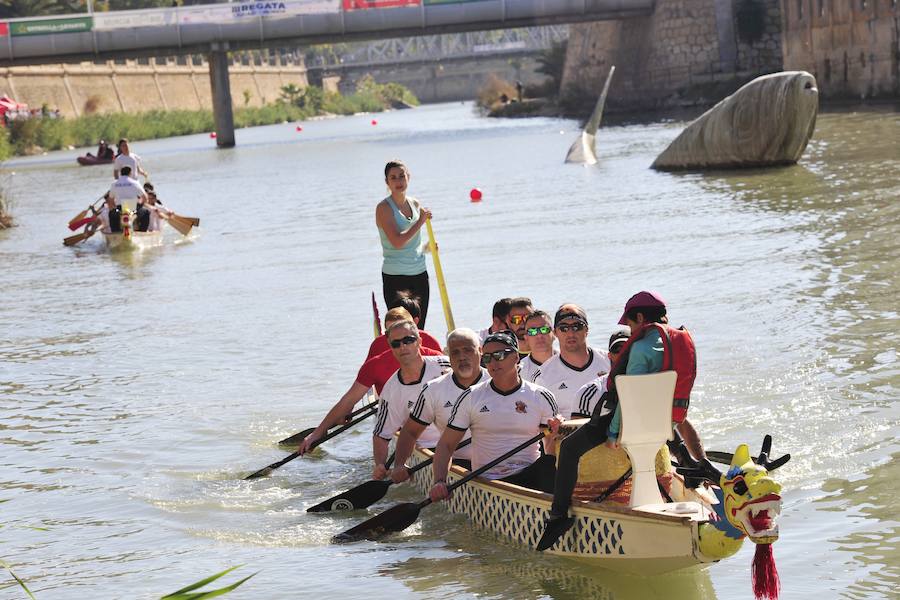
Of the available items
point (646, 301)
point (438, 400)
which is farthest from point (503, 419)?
point (646, 301)

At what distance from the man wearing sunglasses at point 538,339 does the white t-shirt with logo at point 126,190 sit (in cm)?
1690

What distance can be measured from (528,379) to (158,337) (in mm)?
8215

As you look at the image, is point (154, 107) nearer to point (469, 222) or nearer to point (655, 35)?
point (655, 35)

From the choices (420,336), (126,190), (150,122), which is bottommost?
(420,336)

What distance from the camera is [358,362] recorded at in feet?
45.2

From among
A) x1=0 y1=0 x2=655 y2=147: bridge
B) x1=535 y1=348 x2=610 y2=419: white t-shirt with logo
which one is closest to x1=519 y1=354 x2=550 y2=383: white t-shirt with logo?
x1=535 y1=348 x2=610 y2=419: white t-shirt with logo

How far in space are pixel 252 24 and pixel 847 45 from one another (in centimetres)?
2636

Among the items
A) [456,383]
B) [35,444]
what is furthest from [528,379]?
[35,444]

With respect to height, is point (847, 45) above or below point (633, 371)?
above

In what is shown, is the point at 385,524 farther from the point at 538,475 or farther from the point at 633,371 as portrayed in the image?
the point at 633,371

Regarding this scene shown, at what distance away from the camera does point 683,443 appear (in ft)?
25.4

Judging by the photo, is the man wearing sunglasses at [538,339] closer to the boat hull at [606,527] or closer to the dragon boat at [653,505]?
the boat hull at [606,527]

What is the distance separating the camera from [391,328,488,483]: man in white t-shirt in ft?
26.3

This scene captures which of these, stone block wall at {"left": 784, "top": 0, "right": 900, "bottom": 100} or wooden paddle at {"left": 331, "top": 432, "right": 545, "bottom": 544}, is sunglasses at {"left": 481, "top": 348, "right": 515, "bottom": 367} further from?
stone block wall at {"left": 784, "top": 0, "right": 900, "bottom": 100}
